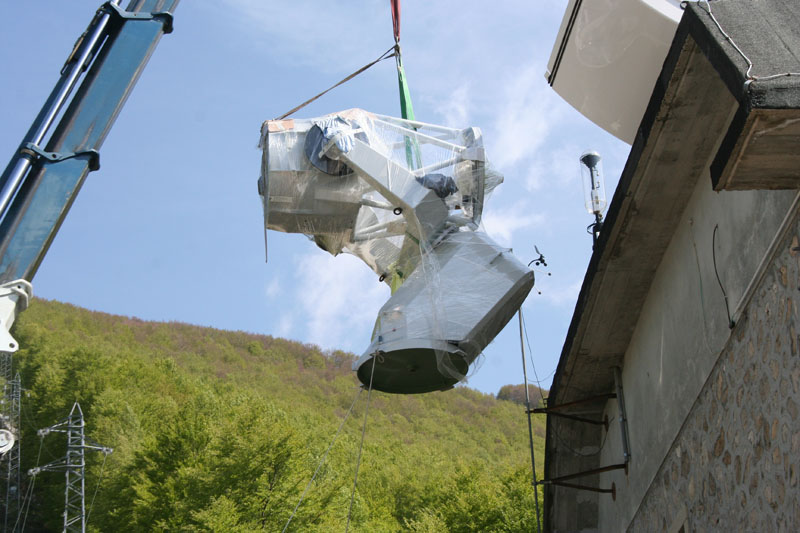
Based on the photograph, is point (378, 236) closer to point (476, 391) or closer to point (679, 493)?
point (679, 493)

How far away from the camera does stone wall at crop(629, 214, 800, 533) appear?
511 cm

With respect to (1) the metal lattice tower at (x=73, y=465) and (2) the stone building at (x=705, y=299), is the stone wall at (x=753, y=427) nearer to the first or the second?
(2) the stone building at (x=705, y=299)

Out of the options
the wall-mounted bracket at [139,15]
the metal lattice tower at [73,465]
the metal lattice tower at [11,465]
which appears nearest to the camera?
the wall-mounted bracket at [139,15]

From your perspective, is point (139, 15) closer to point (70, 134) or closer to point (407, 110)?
point (70, 134)

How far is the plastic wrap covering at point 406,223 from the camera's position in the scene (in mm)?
10281

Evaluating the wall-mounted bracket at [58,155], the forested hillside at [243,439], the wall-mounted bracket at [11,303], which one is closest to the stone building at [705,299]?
the wall-mounted bracket at [58,155]

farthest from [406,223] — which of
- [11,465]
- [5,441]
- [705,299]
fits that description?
[11,465]

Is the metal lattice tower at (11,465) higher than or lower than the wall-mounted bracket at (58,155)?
higher

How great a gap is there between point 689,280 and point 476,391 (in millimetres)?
83943

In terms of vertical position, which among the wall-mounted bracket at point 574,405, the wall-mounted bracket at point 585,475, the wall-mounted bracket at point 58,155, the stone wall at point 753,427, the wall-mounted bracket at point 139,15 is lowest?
the stone wall at point 753,427

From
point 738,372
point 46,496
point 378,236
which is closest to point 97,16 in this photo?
point 378,236

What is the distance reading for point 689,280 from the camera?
7.40 metres

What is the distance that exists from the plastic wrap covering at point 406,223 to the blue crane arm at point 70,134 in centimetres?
218

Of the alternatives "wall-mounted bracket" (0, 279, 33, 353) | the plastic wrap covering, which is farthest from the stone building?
"wall-mounted bracket" (0, 279, 33, 353)
